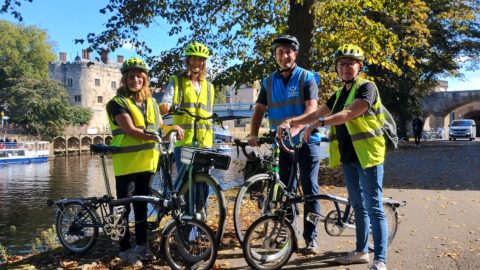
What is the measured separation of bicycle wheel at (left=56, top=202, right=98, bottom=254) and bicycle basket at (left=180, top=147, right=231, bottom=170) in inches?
56.9

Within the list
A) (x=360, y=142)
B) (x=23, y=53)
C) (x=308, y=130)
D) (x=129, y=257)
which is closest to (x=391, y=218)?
(x=360, y=142)

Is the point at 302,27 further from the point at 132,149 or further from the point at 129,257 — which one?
the point at 129,257

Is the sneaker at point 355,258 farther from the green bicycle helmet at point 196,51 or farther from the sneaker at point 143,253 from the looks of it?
the green bicycle helmet at point 196,51

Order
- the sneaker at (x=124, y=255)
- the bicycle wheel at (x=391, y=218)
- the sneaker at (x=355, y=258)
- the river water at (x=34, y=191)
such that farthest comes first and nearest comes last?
the river water at (x=34, y=191), the bicycle wheel at (x=391, y=218), the sneaker at (x=124, y=255), the sneaker at (x=355, y=258)

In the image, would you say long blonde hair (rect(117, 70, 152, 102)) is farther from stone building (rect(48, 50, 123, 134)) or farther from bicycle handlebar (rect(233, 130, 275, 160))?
stone building (rect(48, 50, 123, 134))

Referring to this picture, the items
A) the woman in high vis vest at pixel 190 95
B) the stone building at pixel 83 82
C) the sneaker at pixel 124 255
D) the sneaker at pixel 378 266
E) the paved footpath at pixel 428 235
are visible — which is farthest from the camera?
the stone building at pixel 83 82

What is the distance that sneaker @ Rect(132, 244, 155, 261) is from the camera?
16.9ft

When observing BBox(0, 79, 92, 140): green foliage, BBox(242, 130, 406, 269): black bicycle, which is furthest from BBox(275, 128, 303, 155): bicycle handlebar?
BBox(0, 79, 92, 140): green foliage

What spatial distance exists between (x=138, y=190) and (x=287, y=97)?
1.81 m

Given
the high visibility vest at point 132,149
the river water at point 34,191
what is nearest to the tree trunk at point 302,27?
the river water at point 34,191

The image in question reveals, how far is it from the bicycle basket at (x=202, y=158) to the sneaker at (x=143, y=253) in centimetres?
104

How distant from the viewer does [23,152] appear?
51.6 metres

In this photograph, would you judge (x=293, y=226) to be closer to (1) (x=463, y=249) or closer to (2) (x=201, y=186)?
(2) (x=201, y=186)

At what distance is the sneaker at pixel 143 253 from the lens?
202 inches
